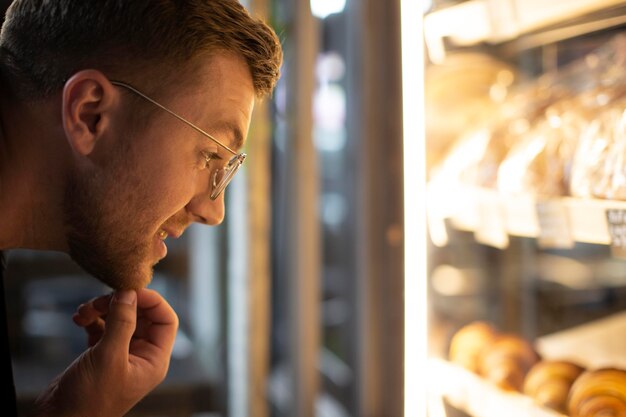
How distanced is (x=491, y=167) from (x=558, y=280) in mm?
745

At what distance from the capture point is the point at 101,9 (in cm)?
95

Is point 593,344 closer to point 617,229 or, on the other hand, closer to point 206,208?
point 617,229

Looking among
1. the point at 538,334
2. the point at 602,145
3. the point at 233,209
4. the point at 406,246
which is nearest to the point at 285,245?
the point at 233,209

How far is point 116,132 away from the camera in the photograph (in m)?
0.99

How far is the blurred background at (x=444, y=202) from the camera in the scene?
50.7 inches

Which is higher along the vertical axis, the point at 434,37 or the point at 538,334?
the point at 434,37

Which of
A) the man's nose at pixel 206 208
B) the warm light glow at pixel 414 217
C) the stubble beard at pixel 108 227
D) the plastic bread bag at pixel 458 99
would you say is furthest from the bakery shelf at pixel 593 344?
the stubble beard at pixel 108 227

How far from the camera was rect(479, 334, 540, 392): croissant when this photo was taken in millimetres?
1352

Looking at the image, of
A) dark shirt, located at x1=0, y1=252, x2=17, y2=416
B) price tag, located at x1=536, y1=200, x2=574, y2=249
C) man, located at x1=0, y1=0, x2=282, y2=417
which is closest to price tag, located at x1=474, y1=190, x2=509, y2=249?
price tag, located at x1=536, y1=200, x2=574, y2=249

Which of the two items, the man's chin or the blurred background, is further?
the blurred background

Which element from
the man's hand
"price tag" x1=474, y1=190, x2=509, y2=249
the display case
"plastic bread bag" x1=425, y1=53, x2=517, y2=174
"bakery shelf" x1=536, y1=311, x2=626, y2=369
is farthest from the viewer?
"plastic bread bag" x1=425, y1=53, x2=517, y2=174

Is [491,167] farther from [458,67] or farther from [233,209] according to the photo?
[233,209]

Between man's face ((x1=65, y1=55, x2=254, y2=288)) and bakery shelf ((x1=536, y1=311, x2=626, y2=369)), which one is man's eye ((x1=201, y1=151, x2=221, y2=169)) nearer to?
man's face ((x1=65, y1=55, x2=254, y2=288))

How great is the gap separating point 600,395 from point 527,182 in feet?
1.46
